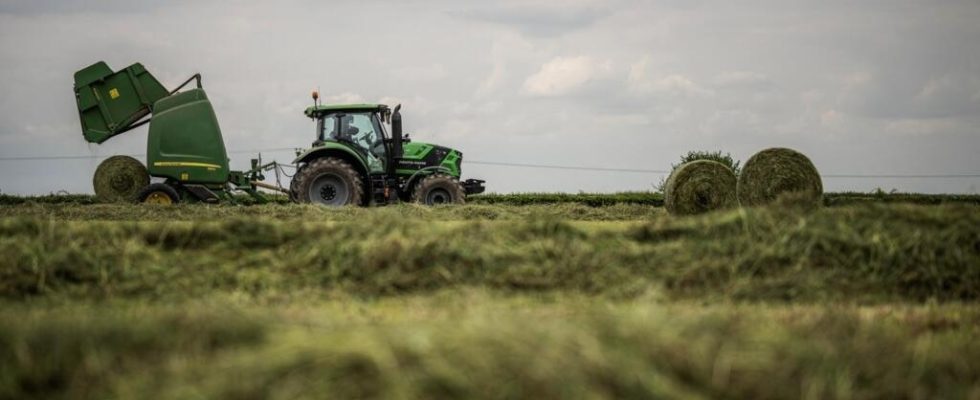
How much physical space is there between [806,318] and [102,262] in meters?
4.98

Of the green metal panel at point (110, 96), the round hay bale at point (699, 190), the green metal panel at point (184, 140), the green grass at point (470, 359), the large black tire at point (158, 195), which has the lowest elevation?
the green grass at point (470, 359)

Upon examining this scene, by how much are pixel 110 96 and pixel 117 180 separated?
176 cm

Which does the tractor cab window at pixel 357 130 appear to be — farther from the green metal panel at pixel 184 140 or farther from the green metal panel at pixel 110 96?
the green metal panel at pixel 110 96

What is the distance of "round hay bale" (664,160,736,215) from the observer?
14.1 metres

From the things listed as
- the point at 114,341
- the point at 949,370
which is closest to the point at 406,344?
the point at 114,341

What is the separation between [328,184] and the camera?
1819cm

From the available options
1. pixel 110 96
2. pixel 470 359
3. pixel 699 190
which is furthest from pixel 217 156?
pixel 470 359

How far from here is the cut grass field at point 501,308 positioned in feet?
12.6

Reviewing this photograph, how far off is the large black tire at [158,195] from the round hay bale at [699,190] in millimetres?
8919

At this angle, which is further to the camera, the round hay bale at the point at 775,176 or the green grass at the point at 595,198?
the green grass at the point at 595,198

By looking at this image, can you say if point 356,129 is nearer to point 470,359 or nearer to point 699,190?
point 699,190

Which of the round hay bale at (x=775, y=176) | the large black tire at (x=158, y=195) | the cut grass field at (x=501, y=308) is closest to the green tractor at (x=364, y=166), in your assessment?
the large black tire at (x=158, y=195)

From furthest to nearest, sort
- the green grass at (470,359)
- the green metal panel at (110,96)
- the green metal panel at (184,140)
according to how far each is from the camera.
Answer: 1. the green metal panel at (110,96)
2. the green metal panel at (184,140)
3. the green grass at (470,359)

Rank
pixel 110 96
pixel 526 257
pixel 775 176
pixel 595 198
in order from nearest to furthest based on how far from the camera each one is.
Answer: pixel 526 257 → pixel 775 176 → pixel 110 96 → pixel 595 198
